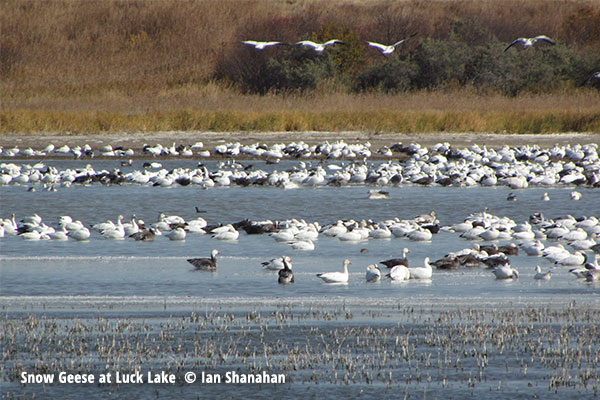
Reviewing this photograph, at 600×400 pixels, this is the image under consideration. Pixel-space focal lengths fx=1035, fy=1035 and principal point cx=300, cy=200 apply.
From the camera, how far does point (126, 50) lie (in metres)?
53.8

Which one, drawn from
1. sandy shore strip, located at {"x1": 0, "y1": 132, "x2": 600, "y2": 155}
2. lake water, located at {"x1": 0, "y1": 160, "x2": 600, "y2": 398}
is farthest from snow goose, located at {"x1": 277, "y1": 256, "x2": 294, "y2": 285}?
sandy shore strip, located at {"x1": 0, "y1": 132, "x2": 600, "y2": 155}

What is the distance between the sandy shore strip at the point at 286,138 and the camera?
34.3 meters

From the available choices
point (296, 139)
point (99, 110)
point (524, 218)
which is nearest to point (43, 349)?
point (524, 218)

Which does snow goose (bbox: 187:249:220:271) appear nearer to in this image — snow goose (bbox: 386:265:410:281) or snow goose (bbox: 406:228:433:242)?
snow goose (bbox: 386:265:410:281)

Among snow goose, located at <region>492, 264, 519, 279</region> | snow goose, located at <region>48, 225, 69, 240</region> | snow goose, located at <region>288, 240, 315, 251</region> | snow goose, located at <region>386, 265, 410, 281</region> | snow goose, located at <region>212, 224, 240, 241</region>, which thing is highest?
snow goose, located at <region>386, 265, 410, 281</region>

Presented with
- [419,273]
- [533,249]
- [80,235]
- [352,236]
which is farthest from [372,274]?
[80,235]

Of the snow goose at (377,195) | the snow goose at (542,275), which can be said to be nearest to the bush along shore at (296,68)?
the snow goose at (377,195)

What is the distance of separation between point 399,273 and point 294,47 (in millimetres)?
35091

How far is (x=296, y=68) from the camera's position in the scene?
145ft

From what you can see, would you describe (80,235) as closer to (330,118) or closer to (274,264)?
(274,264)

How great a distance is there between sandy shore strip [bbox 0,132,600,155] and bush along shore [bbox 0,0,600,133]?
484 millimetres

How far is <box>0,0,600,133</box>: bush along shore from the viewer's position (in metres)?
35.8

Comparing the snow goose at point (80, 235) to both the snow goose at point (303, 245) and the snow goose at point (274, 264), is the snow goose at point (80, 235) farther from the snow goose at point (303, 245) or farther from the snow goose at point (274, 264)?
the snow goose at point (274, 264)

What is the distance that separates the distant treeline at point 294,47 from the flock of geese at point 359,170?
10529mm
